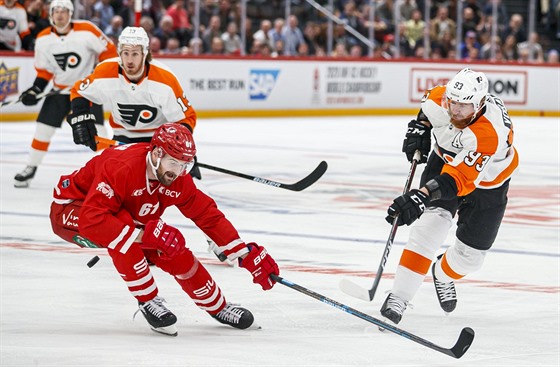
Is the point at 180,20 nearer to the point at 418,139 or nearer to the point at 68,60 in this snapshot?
the point at 68,60

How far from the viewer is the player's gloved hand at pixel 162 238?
4.10 meters

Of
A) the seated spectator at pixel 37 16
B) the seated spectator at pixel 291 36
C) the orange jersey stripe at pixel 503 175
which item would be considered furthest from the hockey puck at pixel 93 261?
the seated spectator at pixel 291 36

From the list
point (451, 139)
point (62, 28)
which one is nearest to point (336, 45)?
point (62, 28)

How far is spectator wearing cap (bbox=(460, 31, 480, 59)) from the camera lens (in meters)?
18.4

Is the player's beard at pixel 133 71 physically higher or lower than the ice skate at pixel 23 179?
higher

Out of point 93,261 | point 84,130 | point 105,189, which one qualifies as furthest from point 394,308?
point 84,130

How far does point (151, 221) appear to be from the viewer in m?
4.17

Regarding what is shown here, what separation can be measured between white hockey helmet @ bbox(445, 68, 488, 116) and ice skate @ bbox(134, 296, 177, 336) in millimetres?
1407

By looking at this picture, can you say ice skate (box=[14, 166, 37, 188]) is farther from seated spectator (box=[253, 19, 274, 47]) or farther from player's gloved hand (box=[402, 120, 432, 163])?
seated spectator (box=[253, 19, 274, 47])

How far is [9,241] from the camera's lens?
648 cm

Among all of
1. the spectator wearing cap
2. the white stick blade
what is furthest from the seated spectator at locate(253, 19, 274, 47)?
the white stick blade

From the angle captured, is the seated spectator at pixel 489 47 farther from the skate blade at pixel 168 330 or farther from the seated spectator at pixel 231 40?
the skate blade at pixel 168 330

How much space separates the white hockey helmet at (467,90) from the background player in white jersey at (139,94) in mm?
1853

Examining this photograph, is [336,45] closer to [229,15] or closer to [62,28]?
[229,15]
